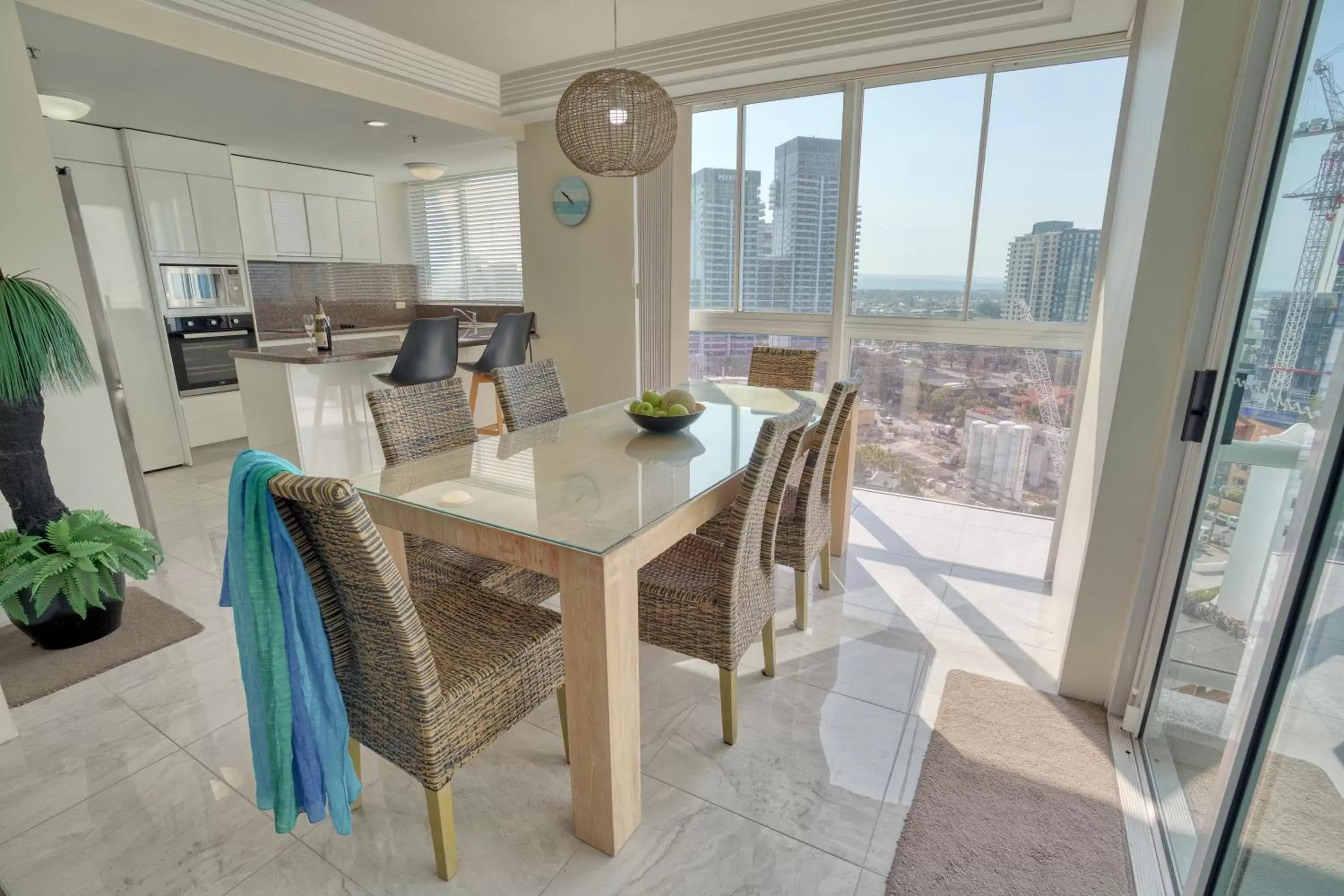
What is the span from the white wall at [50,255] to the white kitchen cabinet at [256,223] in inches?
107

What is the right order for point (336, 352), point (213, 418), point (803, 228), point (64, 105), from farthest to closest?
point (213, 418), point (803, 228), point (336, 352), point (64, 105)

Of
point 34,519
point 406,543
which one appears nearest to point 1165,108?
point 406,543

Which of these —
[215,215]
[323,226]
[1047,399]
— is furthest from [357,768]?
[323,226]

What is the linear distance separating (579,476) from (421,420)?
683mm

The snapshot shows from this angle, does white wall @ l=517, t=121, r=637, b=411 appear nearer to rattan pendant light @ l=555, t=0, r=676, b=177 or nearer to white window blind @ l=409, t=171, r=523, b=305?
white window blind @ l=409, t=171, r=523, b=305

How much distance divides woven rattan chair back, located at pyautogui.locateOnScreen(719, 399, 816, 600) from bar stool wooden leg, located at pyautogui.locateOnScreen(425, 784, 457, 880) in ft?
2.62

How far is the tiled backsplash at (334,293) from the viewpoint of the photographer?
5629mm

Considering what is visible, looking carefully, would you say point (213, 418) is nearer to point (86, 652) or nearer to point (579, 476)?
point (86, 652)

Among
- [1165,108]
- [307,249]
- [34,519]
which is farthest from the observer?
[307,249]

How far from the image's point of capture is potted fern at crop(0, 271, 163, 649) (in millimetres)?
2027

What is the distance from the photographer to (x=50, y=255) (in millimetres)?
2502

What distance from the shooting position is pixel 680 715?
197cm

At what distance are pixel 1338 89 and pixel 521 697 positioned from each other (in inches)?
79.8

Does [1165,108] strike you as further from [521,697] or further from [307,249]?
[307,249]
